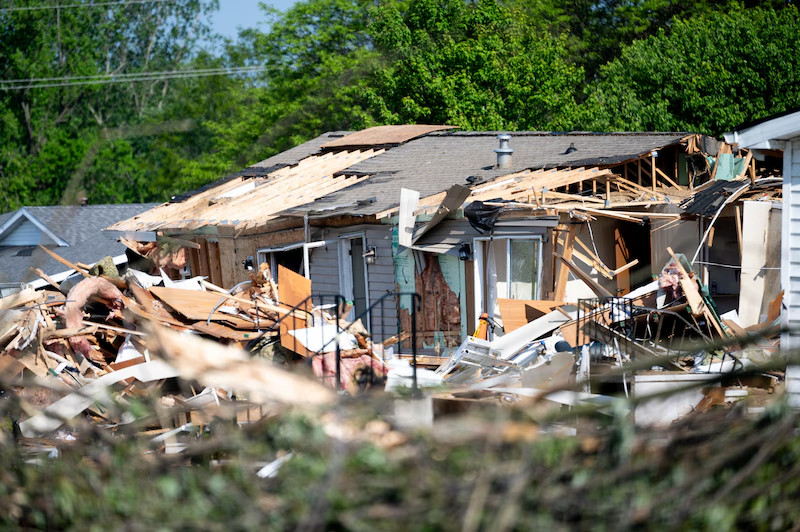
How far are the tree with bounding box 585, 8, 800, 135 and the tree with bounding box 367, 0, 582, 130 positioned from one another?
187cm

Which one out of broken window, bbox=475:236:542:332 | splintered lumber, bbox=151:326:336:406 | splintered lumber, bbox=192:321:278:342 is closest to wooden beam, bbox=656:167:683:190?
broken window, bbox=475:236:542:332

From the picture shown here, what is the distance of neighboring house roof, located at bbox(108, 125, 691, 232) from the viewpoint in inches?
643

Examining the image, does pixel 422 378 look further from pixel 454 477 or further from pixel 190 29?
pixel 190 29

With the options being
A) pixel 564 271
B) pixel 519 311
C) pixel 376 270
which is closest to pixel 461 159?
pixel 376 270

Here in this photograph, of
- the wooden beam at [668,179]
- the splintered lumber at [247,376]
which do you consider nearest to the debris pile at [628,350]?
the wooden beam at [668,179]

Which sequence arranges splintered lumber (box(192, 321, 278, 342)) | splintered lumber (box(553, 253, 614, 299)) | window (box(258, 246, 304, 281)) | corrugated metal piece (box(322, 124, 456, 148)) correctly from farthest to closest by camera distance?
corrugated metal piece (box(322, 124, 456, 148))
window (box(258, 246, 304, 281))
splintered lumber (box(192, 321, 278, 342))
splintered lumber (box(553, 253, 614, 299))

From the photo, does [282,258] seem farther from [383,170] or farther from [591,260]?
[591,260]

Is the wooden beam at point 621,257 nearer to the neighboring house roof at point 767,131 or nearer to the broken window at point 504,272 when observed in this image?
the broken window at point 504,272

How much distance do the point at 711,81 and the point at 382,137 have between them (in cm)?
1151

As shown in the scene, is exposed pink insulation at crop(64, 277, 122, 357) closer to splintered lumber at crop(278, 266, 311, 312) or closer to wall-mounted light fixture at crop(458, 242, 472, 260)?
splintered lumber at crop(278, 266, 311, 312)

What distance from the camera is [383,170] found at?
1942 centimetres

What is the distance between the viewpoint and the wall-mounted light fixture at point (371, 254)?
15.4m

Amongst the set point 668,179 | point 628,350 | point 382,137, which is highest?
point 382,137

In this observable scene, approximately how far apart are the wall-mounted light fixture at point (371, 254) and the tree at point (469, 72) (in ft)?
47.8
